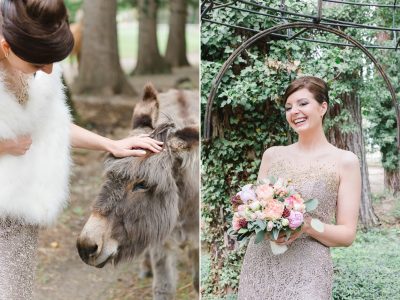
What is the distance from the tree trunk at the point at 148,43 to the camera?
99.4 inches

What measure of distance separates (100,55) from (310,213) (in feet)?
3.81

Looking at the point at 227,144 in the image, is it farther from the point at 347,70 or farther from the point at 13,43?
the point at 13,43

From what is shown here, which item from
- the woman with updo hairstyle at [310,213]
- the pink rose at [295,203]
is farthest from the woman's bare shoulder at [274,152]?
the pink rose at [295,203]

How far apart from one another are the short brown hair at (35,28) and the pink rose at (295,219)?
90 centimetres

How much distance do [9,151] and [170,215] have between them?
2.69 ft

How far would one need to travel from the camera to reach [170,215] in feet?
8.13

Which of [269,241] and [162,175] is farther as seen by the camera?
[162,175]

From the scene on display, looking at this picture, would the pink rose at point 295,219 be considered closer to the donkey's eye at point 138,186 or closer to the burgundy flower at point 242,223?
the burgundy flower at point 242,223

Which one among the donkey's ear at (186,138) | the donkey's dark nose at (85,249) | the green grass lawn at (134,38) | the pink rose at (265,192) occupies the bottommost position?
the donkey's dark nose at (85,249)

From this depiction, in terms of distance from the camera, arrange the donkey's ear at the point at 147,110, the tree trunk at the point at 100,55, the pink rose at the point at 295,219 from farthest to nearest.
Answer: the tree trunk at the point at 100,55 < the donkey's ear at the point at 147,110 < the pink rose at the point at 295,219

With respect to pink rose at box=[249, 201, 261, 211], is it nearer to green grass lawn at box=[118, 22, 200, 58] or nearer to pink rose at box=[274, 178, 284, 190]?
pink rose at box=[274, 178, 284, 190]

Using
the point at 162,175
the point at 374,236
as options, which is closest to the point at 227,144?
the point at 162,175

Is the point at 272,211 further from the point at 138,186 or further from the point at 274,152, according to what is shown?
the point at 138,186

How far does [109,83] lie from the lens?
2559mm
